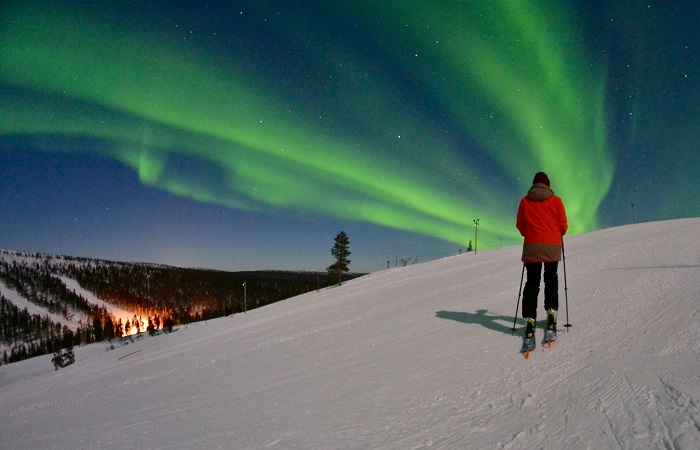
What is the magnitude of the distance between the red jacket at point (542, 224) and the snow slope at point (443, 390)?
117 cm

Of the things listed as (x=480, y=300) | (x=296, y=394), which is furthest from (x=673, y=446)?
(x=480, y=300)

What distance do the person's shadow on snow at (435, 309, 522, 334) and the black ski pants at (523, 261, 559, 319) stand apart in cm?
74

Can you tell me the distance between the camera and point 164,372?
330 inches

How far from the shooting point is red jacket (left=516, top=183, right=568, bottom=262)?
17.6 feet

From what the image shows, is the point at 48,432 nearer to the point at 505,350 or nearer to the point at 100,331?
the point at 505,350

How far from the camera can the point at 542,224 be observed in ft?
17.8

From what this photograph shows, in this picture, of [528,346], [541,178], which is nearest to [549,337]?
[528,346]

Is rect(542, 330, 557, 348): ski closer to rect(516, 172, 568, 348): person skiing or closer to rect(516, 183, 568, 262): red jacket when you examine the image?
rect(516, 172, 568, 348): person skiing

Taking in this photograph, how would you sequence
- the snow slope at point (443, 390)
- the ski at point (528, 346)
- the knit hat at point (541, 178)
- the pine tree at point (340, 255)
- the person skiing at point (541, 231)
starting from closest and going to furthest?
1. the snow slope at point (443, 390)
2. the ski at point (528, 346)
3. the person skiing at point (541, 231)
4. the knit hat at point (541, 178)
5. the pine tree at point (340, 255)

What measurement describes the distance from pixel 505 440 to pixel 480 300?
6926 millimetres

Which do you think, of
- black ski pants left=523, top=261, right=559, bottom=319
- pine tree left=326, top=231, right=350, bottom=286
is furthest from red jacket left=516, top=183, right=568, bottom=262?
pine tree left=326, top=231, right=350, bottom=286

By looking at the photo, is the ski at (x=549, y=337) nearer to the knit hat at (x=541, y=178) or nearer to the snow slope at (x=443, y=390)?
the snow slope at (x=443, y=390)

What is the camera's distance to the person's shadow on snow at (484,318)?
6.03 metres

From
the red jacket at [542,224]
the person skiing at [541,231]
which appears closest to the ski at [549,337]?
the person skiing at [541,231]
